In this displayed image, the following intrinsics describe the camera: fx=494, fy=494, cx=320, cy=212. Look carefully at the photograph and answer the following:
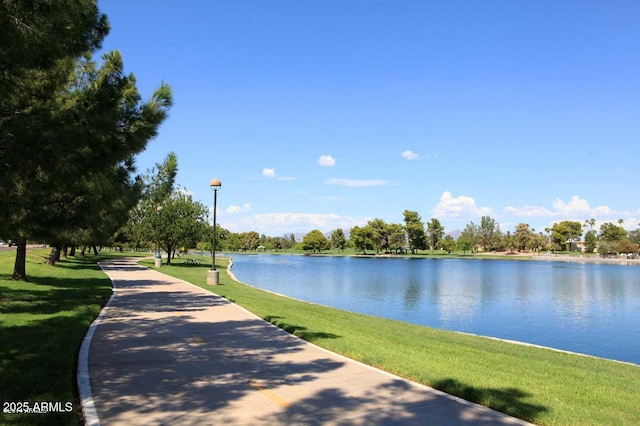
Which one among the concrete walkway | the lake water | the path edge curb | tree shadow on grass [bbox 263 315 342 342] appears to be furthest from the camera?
the lake water

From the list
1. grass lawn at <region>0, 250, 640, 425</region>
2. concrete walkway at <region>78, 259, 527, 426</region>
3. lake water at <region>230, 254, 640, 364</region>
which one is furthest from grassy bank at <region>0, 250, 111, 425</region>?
lake water at <region>230, 254, 640, 364</region>

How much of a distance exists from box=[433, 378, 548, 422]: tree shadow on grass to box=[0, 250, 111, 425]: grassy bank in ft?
14.9

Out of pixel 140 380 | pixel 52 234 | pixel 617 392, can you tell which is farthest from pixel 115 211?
pixel 617 392

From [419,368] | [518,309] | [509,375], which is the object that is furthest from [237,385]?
[518,309]

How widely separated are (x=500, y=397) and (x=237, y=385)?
11.2 feet

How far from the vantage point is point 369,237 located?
149m

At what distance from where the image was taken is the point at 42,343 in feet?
28.1

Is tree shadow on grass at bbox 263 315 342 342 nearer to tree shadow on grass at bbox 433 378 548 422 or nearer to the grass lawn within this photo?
the grass lawn

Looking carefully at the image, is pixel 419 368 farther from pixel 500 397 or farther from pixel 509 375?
pixel 500 397

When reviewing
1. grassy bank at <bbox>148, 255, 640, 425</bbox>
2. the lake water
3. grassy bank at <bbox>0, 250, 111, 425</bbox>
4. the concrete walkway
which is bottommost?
the lake water

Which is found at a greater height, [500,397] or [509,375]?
[500,397]

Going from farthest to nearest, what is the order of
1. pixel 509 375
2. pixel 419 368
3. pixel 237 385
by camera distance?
pixel 509 375
pixel 419 368
pixel 237 385

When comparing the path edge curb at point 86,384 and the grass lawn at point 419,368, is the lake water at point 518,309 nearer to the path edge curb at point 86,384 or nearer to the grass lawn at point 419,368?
the grass lawn at point 419,368

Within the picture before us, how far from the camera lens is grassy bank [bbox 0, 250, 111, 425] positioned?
564cm
